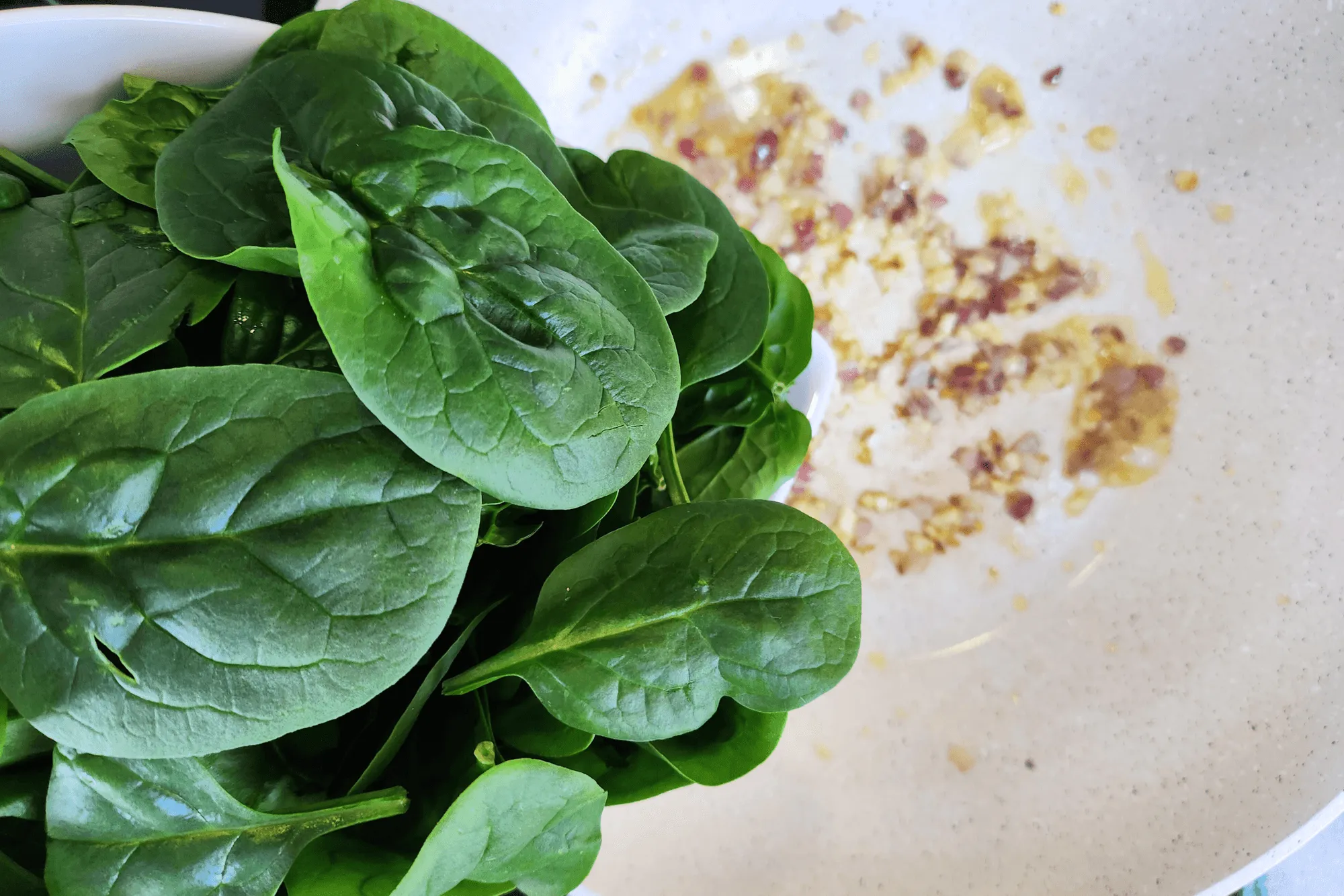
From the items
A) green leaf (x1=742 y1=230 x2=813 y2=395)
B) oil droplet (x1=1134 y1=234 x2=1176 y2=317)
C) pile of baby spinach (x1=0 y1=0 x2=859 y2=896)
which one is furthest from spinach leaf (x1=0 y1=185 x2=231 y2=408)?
oil droplet (x1=1134 y1=234 x2=1176 y2=317)

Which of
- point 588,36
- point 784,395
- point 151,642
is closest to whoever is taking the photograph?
point 151,642

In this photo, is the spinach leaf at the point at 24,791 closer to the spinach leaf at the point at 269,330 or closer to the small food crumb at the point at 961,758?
→ the spinach leaf at the point at 269,330

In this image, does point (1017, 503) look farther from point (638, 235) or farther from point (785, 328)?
point (638, 235)

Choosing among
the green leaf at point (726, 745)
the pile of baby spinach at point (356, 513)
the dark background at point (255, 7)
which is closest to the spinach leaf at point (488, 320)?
the pile of baby spinach at point (356, 513)

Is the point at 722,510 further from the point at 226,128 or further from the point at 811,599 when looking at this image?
the point at 226,128

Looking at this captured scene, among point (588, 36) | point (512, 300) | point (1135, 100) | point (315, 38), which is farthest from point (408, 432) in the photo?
point (1135, 100)

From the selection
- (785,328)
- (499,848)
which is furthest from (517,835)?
(785,328)
